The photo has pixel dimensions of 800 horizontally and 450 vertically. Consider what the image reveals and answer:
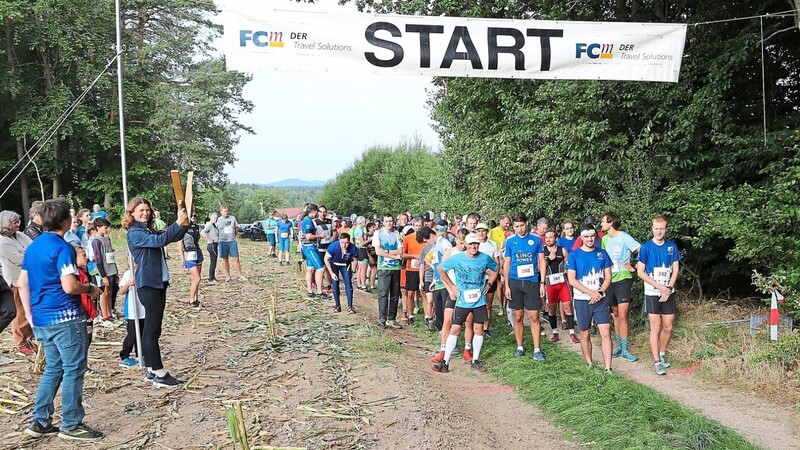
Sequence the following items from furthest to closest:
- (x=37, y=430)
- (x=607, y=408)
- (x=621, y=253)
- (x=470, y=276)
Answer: (x=621, y=253), (x=470, y=276), (x=607, y=408), (x=37, y=430)

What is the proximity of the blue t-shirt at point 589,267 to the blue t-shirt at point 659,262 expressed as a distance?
0.61 meters

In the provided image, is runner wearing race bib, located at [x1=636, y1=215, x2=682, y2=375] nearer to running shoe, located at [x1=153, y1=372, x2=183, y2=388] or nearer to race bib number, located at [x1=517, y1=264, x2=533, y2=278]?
race bib number, located at [x1=517, y1=264, x2=533, y2=278]

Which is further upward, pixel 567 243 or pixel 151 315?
pixel 567 243

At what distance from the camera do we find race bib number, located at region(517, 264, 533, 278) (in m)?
8.91

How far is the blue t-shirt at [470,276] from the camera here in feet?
27.1

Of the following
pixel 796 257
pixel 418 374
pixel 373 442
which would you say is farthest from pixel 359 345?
pixel 796 257

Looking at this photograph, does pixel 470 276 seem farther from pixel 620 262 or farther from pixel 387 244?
pixel 387 244

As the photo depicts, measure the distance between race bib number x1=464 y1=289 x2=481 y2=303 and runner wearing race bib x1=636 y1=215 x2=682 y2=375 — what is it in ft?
6.94

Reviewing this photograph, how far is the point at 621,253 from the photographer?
862 centimetres

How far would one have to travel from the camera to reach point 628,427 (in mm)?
5906

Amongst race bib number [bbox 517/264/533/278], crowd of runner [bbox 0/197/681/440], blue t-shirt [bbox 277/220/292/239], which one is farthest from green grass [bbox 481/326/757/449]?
blue t-shirt [bbox 277/220/292/239]

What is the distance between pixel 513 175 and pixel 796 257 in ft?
18.8

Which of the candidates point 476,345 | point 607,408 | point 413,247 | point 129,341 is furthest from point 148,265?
point 413,247

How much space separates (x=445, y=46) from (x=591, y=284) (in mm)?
3492
